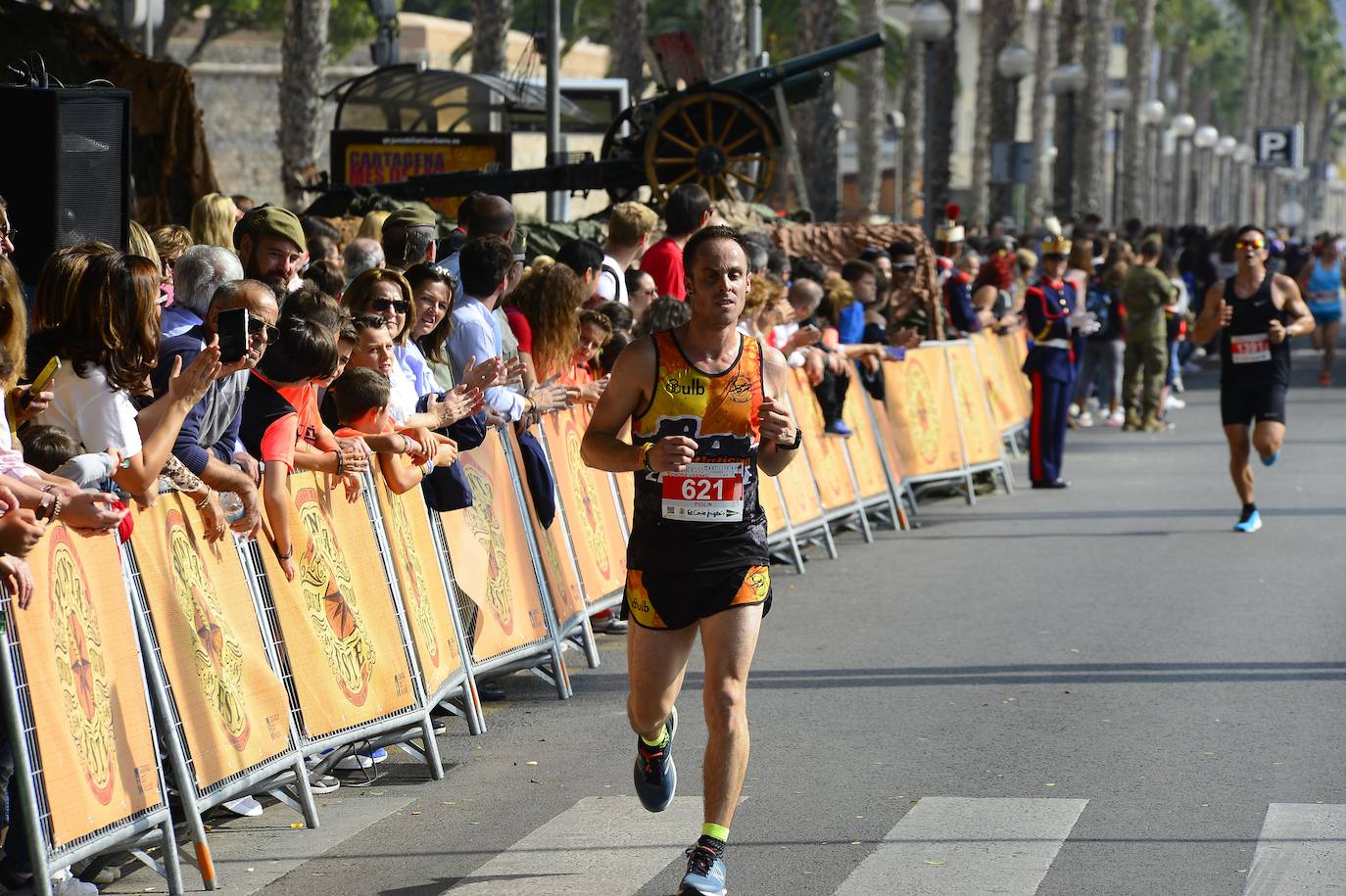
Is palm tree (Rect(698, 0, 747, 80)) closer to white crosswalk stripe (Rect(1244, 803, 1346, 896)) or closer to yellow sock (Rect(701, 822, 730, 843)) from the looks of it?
white crosswalk stripe (Rect(1244, 803, 1346, 896))

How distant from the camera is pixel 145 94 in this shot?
15.8 metres

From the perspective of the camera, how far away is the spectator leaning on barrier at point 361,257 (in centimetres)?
1073

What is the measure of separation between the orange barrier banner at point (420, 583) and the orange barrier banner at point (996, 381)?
981 centimetres

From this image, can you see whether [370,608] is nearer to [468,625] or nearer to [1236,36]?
[468,625]

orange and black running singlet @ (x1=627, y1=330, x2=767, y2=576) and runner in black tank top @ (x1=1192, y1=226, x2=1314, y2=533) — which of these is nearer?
orange and black running singlet @ (x1=627, y1=330, x2=767, y2=576)

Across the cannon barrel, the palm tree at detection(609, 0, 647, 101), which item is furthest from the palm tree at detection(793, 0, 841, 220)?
the cannon barrel

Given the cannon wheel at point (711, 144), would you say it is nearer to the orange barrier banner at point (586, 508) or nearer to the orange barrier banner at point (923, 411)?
→ the orange barrier banner at point (923, 411)

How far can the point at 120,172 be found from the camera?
8.99m

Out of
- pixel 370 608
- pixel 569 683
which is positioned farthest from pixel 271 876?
pixel 569 683

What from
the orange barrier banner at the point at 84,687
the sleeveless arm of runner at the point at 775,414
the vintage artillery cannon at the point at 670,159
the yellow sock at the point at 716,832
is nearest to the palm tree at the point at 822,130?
the vintage artillery cannon at the point at 670,159

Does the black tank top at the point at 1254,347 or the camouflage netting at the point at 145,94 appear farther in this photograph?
the camouflage netting at the point at 145,94

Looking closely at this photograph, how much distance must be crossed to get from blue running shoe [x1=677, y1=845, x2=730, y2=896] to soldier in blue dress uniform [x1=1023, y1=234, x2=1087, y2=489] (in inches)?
447

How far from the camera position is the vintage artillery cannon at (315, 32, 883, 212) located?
19.2 metres

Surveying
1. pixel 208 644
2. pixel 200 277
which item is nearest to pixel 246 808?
pixel 208 644
